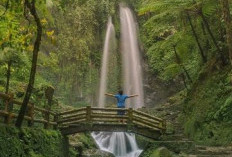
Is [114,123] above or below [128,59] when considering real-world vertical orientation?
below

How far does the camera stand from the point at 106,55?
31.6m

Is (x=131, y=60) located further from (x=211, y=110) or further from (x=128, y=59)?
(x=211, y=110)

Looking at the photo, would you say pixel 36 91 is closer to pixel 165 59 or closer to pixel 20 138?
pixel 20 138

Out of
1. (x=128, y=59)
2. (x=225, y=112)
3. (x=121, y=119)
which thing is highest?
(x=128, y=59)

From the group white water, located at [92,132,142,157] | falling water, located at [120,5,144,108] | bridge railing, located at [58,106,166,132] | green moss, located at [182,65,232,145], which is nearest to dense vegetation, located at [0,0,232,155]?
green moss, located at [182,65,232,145]

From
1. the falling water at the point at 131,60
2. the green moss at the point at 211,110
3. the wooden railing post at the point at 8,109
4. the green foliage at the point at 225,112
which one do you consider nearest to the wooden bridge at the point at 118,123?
the green moss at the point at 211,110

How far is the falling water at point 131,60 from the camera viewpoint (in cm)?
3022

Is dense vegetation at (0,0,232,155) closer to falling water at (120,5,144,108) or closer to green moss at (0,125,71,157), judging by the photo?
falling water at (120,5,144,108)

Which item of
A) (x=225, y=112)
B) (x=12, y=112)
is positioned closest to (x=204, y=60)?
(x=225, y=112)

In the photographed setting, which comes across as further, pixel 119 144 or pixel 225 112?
pixel 119 144

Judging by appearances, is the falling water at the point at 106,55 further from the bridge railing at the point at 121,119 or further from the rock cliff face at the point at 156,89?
the bridge railing at the point at 121,119

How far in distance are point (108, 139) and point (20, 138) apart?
32.0 feet

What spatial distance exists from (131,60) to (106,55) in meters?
2.30

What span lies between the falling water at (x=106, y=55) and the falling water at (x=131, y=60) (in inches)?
40.8
